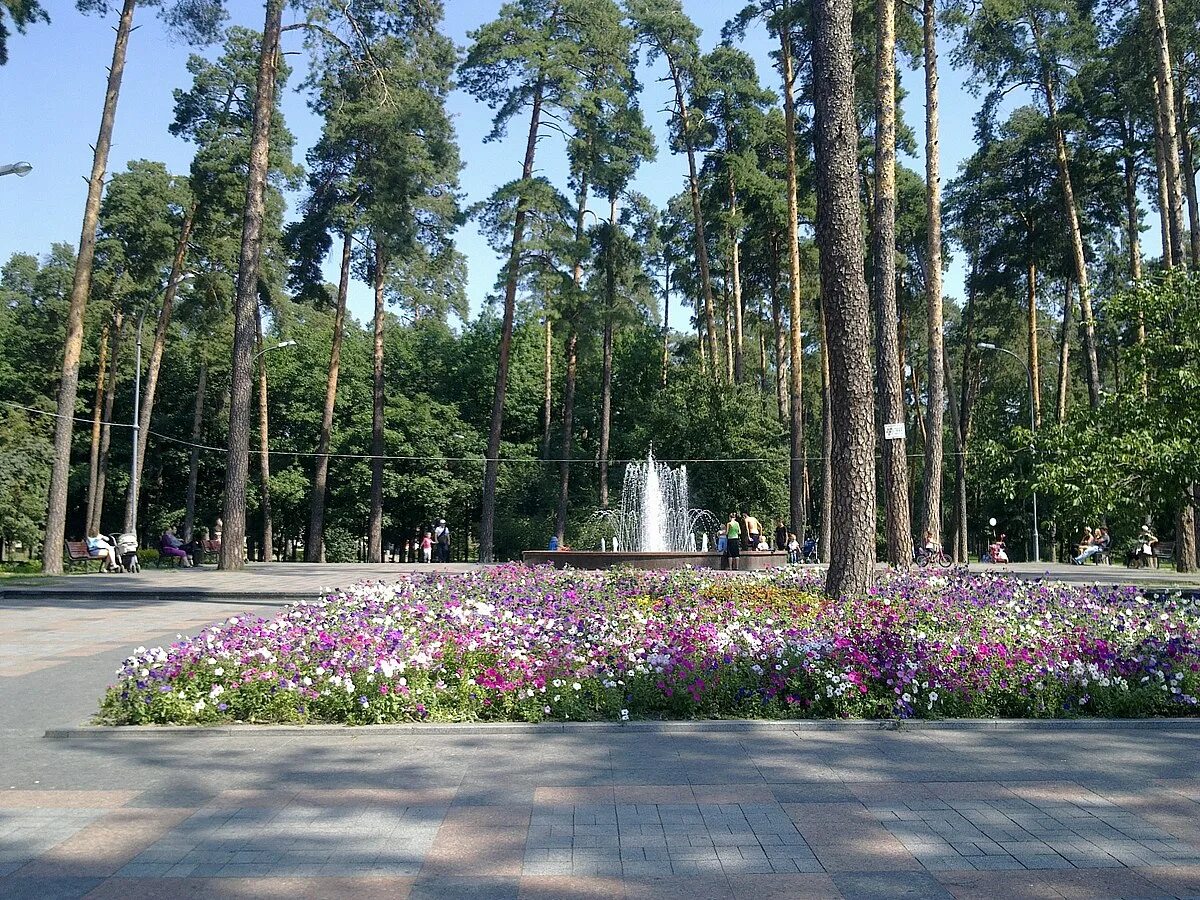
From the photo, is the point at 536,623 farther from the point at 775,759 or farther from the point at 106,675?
the point at 106,675

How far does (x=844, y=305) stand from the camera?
11750 mm

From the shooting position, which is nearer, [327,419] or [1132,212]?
[1132,212]

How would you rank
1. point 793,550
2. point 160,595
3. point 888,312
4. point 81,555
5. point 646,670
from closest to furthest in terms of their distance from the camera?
1. point 646,670
2. point 888,312
3. point 160,595
4. point 81,555
5. point 793,550

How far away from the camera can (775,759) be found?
6.56m

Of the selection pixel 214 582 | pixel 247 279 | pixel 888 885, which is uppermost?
pixel 247 279

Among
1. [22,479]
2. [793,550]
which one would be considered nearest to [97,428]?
[22,479]

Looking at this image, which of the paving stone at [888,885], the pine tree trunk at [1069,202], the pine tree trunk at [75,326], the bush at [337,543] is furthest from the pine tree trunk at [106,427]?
the paving stone at [888,885]

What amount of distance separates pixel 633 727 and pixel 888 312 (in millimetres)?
11409

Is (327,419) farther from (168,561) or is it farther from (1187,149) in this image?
Answer: (1187,149)

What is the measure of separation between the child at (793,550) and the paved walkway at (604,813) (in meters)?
26.2

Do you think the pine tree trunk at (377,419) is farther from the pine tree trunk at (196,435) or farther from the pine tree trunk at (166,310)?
the pine tree trunk at (196,435)

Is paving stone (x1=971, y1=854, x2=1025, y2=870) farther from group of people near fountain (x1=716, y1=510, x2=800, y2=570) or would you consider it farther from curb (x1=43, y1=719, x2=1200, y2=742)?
group of people near fountain (x1=716, y1=510, x2=800, y2=570)

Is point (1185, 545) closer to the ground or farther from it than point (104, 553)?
farther from it

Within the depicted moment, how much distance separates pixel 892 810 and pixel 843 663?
103 inches
